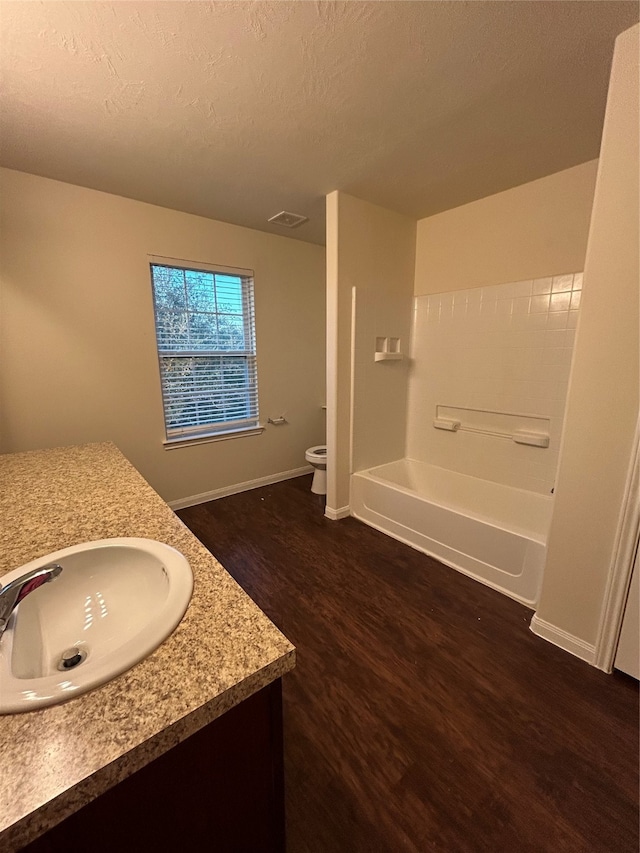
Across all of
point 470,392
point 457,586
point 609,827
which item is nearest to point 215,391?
point 470,392

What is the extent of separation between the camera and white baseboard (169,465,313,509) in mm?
3043

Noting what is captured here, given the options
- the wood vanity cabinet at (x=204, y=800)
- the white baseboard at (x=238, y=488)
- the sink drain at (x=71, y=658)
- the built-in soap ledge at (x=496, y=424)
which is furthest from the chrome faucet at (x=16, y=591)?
the built-in soap ledge at (x=496, y=424)

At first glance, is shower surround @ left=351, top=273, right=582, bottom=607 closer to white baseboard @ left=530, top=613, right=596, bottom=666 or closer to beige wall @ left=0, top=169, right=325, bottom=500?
white baseboard @ left=530, top=613, right=596, bottom=666

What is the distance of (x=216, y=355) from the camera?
302 centimetres

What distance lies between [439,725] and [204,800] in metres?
1.02

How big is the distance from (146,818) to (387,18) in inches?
83.9

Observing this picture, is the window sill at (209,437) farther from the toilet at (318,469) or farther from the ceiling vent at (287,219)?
the ceiling vent at (287,219)

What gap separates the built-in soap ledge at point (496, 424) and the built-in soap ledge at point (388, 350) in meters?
0.57

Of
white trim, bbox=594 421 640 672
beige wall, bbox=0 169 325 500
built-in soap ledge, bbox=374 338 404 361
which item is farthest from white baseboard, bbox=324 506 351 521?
white trim, bbox=594 421 640 672

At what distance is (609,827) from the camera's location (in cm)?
102

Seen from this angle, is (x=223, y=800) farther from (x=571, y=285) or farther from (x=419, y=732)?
(x=571, y=285)

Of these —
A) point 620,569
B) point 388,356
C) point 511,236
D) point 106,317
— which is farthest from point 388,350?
point 106,317

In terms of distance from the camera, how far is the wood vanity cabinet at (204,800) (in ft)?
1.68

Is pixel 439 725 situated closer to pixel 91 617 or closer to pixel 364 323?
pixel 91 617
